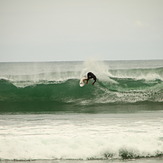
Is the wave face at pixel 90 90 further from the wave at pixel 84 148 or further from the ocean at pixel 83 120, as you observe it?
the wave at pixel 84 148

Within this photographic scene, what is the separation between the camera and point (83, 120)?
1105 centimetres

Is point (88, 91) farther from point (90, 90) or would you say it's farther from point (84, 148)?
point (84, 148)

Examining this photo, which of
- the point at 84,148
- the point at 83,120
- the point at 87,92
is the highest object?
the point at 87,92

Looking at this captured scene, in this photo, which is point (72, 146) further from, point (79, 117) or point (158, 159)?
point (79, 117)

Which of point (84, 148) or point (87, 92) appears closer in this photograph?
point (84, 148)

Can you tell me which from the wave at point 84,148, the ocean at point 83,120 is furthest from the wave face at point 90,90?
the wave at point 84,148

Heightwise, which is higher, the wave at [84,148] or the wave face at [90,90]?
the wave face at [90,90]

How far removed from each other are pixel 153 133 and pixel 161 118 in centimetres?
215

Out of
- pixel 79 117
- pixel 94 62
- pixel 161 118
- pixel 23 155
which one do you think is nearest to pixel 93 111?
pixel 79 117

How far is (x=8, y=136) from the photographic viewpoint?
9.02m

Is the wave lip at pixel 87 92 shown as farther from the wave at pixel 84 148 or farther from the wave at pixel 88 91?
the wave at pixel 84 148

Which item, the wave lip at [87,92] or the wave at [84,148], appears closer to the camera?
the wave at [84,148]

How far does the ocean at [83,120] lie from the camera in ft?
26.2

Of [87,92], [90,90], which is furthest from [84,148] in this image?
[90,90]
